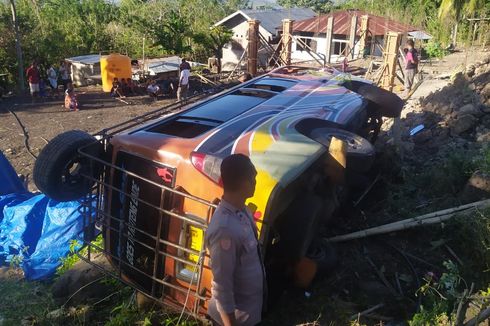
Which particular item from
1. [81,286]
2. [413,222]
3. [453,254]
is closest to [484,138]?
[413,222]

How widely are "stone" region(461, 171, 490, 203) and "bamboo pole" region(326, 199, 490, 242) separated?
320mm

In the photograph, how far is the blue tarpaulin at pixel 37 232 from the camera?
17.1ft

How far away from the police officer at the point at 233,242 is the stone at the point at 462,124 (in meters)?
6.48

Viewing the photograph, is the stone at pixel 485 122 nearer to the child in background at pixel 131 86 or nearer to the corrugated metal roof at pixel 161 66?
the child in background at pixel 131 86

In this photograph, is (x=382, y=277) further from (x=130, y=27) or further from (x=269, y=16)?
(x=269, y=16)

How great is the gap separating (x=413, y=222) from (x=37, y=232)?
462cm

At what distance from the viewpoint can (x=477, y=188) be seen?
4.88 m

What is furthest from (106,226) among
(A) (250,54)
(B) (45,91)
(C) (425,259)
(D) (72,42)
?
(D) (72,42)

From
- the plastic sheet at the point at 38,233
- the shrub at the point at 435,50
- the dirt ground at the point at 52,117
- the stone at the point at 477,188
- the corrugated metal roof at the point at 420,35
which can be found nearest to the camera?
the stone at the point at 477,188

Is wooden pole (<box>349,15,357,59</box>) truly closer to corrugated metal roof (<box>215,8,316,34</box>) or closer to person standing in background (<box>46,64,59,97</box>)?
corrugated metal roof (<box>215,8,316,34</box>)

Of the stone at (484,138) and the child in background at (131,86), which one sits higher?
the stone at (484,138)

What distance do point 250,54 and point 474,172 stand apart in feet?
35.8

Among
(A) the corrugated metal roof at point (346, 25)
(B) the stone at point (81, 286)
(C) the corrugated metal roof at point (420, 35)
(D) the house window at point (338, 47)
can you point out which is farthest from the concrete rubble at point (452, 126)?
(D) the house window at point (338, 47)

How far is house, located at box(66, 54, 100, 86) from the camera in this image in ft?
61.2
